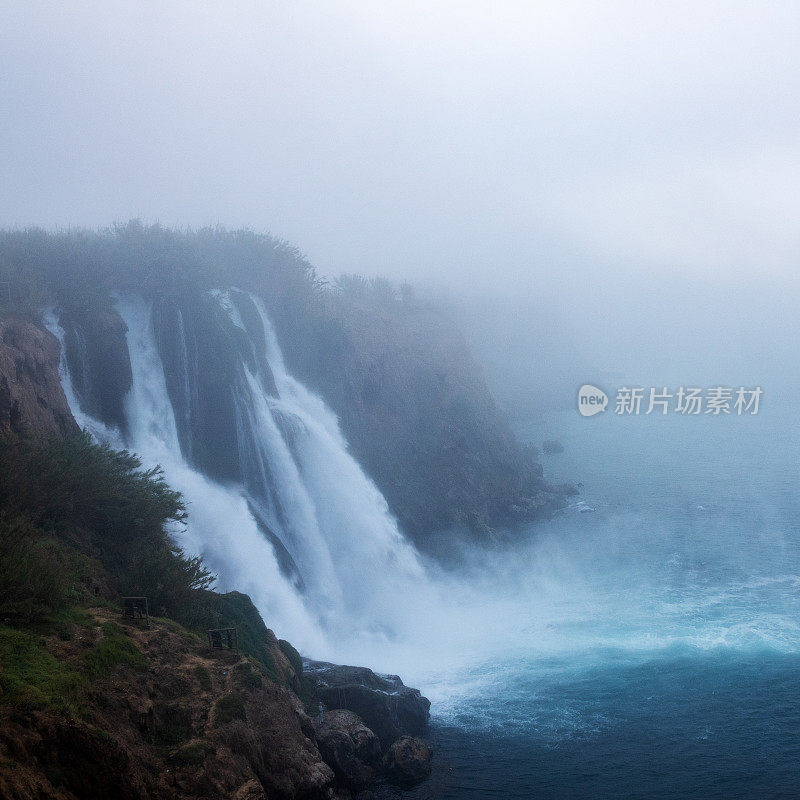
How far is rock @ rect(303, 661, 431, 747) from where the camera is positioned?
1745cm

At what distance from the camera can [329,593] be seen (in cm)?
2789

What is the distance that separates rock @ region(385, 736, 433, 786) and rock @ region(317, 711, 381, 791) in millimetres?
352

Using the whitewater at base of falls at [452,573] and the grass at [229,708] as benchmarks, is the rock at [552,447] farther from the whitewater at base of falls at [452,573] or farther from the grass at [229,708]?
the grass at [229,708]

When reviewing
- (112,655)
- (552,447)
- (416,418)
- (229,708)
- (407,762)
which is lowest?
(407,762)

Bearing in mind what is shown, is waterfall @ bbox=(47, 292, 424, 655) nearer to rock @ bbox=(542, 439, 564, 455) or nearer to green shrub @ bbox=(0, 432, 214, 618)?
green shrub @ bbox=(0, 432, 214, 618)

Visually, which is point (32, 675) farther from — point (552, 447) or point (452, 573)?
point (552, 447)

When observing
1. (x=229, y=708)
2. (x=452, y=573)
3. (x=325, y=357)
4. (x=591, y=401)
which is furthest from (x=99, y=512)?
(x=591, y=401)

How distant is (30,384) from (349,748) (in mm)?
13575

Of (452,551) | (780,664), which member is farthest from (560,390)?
(780,664)

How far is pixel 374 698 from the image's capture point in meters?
17.7

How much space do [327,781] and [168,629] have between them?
13.4ft

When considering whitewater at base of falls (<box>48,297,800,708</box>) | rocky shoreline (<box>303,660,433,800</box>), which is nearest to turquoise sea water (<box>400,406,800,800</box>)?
whitewater at base of falls (<box>48,297,800,708</box>)

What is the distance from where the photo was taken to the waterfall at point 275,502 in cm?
2409

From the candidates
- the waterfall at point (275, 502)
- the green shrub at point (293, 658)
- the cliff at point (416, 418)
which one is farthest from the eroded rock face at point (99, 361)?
the cliff at point (416, 418)
